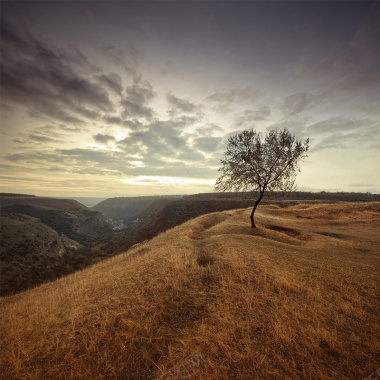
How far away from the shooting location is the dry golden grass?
4.25 m

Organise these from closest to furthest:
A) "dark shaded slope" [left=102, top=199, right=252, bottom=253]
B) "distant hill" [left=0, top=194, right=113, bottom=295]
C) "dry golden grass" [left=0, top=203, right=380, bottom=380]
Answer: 1. "dry golden grass" [left=0, top=203, right=380, bottom=380]
2. "distant hill" [left=0, top=194, right=113, bottom=295]
3. "dark shaded slope" [left=102, top=199, right=252, bottom=253]

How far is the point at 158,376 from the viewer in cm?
416

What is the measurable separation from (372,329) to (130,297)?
8.63 metres

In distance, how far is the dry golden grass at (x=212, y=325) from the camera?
4.25 metres

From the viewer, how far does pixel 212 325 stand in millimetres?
5562

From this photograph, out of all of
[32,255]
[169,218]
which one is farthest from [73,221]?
[169,218]

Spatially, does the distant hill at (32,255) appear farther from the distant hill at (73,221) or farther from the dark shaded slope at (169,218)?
the distant hill at (73,221)

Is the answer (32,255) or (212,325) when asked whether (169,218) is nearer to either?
(32,255)

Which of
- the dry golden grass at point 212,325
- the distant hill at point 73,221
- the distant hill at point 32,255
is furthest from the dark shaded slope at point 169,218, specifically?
the dry golden grass at point 212,325

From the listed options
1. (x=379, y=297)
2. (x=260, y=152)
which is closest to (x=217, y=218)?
(x=260, y=152)

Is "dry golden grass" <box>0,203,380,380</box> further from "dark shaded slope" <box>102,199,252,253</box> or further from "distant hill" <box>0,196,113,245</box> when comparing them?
"distant hill" <box>0,196,113,245</box>

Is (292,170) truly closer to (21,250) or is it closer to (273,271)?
(273,271)

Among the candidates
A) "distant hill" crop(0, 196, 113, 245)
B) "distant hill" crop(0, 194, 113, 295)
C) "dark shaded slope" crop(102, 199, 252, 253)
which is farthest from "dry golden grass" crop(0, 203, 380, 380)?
"distant hill" crop(0, 196, 113, 245)

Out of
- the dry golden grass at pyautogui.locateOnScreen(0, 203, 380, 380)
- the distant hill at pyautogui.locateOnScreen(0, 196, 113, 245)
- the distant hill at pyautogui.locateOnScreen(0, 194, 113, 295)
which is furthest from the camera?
the distant hill at pyautogui.locateOnScreen(0, 196, 113, 245)
